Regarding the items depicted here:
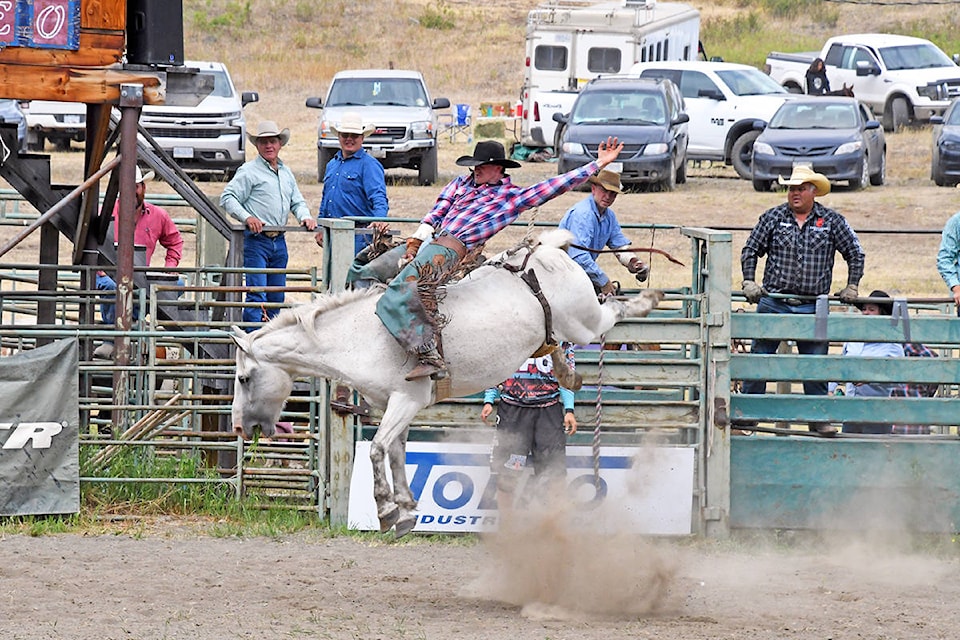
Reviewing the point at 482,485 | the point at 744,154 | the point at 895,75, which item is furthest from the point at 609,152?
the point at 895,75

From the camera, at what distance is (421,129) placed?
23.7m

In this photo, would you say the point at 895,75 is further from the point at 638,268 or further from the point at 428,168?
the point at 638,268

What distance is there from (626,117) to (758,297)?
44.4 feet

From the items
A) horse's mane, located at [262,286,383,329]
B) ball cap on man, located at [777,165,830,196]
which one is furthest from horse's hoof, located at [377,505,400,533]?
ball cap on man, located at [777,165,830,196]

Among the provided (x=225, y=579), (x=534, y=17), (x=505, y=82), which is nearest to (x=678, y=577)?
(x=225, y=579)

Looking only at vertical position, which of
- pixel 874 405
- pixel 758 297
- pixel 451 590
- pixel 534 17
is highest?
pixel 534 17

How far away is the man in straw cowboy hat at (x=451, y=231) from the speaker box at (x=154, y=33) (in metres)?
3.45

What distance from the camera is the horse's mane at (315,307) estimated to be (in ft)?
25.9

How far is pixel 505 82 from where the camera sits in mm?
40719

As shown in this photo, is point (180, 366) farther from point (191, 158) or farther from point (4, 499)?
point (191, 158)

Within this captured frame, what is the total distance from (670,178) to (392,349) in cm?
1596

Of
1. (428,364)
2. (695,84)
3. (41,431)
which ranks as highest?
(695,84)

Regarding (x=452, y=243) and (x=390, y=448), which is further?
(x=452, y=243)

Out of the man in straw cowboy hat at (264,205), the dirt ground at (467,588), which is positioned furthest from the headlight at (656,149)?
the dirt ground at (467,588)
